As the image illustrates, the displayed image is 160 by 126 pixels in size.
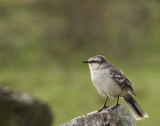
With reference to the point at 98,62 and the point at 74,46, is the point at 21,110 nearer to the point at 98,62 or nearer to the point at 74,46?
the point at 98,62

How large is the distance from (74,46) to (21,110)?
13897mm

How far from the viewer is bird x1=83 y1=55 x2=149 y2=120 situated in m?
8.85

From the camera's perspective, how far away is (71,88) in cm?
2273

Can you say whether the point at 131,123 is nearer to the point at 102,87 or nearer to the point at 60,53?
the point at 102,87

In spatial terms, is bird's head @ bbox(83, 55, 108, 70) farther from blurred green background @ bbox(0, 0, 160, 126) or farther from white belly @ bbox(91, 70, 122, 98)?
blurred green background @ bbox(0, 0, 160, 126)

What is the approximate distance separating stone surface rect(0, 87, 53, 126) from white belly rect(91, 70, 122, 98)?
5.84 m

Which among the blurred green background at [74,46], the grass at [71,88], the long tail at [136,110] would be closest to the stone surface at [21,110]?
the grass at [71,88]

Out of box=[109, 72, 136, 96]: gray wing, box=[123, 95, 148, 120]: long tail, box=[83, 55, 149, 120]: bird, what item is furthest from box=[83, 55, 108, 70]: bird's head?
box=[123, 95, 148, 120]: long tail

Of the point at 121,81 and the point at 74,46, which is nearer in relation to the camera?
the point at 121,81

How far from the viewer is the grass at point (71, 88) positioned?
20.4 meters

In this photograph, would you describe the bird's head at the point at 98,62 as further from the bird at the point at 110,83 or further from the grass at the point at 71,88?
the grass at the point at 71,88

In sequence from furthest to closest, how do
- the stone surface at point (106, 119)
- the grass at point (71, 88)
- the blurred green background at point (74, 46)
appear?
1. the blurred green background at point (74, 46)
2. the grass at point (71, 88)
3. the stone surface at point (106, 119)

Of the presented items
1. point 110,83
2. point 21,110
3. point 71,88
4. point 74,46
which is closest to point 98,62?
point 110,83

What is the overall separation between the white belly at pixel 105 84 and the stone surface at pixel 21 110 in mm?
5844
